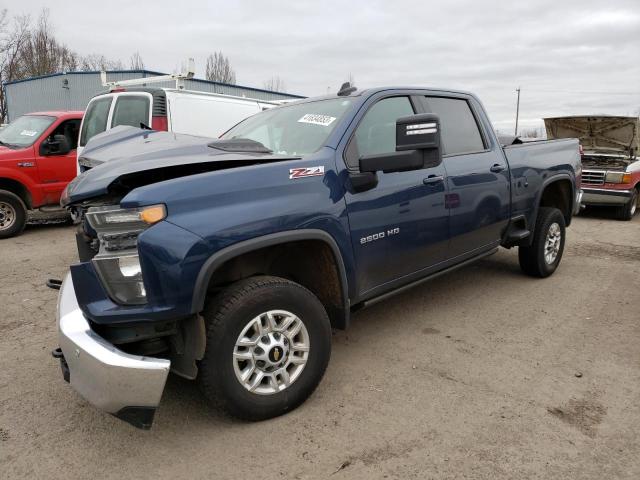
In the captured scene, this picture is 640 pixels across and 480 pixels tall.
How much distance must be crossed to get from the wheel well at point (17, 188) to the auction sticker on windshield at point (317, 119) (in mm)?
6040

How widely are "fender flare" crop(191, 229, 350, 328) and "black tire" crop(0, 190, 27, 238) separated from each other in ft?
21.7

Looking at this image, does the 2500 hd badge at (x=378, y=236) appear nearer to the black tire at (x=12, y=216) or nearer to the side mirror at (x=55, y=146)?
the side mirror at (x=55, y=146)

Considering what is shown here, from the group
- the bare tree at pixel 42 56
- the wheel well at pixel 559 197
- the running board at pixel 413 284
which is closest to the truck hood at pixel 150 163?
the running board at pixel 413 284

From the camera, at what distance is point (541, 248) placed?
17.5 ft

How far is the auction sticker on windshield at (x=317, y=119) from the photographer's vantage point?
11.5ft

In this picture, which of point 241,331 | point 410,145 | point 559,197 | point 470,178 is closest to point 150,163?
point 241,331

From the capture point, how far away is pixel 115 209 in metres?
2.51

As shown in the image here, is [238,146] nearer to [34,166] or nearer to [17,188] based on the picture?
[34,166]

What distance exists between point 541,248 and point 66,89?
21613 mm

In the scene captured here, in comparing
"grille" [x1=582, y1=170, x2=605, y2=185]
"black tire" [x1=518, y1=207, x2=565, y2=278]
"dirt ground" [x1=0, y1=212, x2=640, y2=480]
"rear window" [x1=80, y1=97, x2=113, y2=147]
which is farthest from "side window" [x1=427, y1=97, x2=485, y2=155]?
"grille" [x1=582, y1=170, x2=605, y2=185]

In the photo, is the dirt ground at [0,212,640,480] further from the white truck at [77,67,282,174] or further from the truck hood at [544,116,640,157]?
the truck hood at [544,116,640,157]

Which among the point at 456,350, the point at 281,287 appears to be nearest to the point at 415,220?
the point at 456,350

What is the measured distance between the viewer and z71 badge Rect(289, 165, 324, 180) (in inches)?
114

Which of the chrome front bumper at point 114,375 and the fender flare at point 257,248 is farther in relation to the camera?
the fender flare at point 257,248
